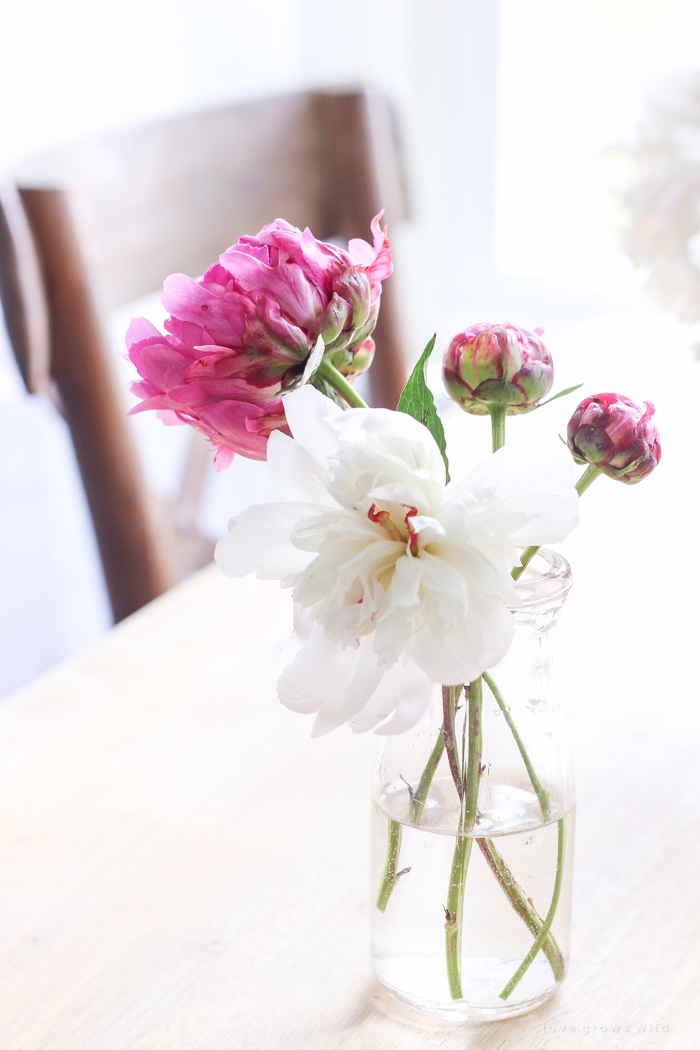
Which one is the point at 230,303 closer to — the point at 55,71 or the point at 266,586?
the point at 266,586

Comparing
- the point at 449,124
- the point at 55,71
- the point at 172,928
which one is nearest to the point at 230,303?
the point at 172,928

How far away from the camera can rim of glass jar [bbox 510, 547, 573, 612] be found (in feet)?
1.26

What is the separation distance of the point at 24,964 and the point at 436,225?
2102mm

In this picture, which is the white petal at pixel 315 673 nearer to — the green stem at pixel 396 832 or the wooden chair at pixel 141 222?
the green stem at pixel 396 832

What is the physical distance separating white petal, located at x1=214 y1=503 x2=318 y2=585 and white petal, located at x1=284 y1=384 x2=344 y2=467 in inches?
0.7

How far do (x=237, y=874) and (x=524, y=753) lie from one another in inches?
7.7

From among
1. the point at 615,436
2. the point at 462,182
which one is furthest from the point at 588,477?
the point at 462,182

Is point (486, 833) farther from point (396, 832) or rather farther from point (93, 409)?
point (93, 409)

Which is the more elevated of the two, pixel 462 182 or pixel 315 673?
pixel 315 673

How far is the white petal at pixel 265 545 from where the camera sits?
34 cm

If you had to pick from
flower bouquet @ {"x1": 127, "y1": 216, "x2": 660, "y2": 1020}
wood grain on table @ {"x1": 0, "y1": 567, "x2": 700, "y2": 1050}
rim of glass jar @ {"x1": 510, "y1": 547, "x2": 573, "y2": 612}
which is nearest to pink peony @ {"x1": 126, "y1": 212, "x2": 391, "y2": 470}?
flower bouquet @ {"x1": 127, "y1": 216, "x2": 660, "y2": 1020}

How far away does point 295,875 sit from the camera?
535 mm

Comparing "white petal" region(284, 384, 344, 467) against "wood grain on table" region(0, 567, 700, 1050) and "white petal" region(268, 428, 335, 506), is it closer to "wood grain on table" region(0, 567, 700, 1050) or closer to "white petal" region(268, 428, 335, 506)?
"white petal" region(268, 428, 335, 506)

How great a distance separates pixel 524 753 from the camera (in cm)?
41
